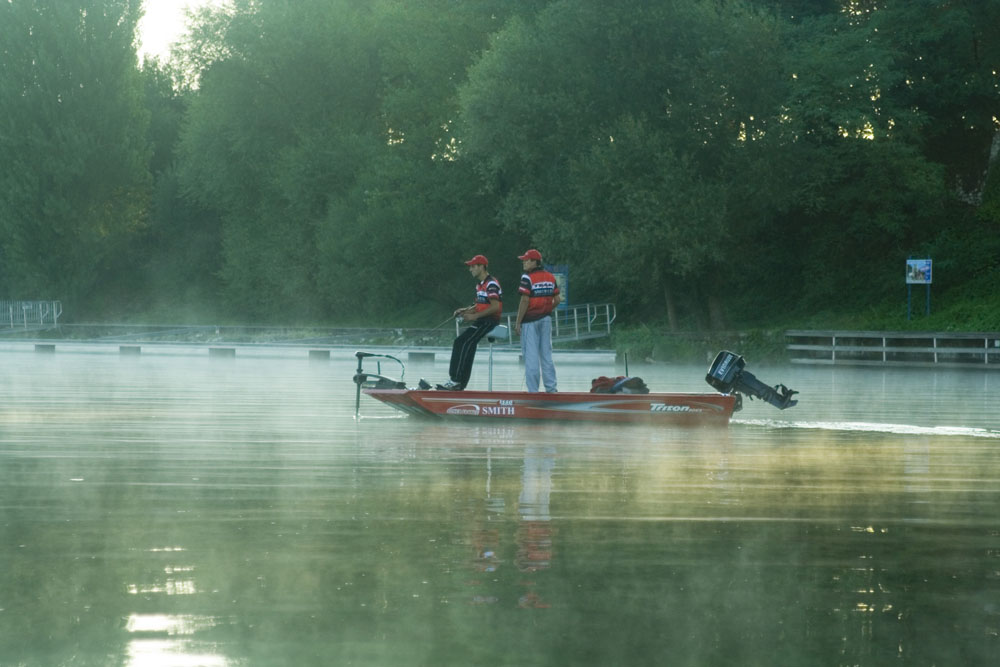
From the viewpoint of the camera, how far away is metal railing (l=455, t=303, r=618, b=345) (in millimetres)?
48281

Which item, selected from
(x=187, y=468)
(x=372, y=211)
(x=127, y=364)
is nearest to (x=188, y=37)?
(x=372, y=211)

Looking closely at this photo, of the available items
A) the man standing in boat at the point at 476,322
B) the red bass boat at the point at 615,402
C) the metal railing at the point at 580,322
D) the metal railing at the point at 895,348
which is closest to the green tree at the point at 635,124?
the metal railing at the point at 580,322

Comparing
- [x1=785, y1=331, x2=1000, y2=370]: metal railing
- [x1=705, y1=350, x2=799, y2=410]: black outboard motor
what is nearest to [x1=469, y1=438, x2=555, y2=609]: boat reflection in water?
[x1=705, y1=350, x2=799, y2=410]: black outboard motor

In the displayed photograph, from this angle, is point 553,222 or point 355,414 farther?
point 553,222

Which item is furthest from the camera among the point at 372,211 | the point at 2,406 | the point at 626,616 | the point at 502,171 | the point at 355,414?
the point at 372,211

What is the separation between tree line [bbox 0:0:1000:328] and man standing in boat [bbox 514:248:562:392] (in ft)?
87.5

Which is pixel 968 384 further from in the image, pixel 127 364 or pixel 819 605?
pixel 819 605

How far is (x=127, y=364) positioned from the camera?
38.5m

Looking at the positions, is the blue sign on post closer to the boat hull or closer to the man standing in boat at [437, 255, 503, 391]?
the boat hull

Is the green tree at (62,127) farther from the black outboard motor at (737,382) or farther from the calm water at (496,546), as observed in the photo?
the black outboard motor at (737,382)

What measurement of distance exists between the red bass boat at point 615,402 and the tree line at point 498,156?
89.4ft

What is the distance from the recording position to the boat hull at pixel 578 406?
53.8 feet

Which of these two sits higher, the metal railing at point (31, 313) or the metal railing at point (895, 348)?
the metal railing at point (31, 313)

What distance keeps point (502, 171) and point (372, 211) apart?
26.3ft
